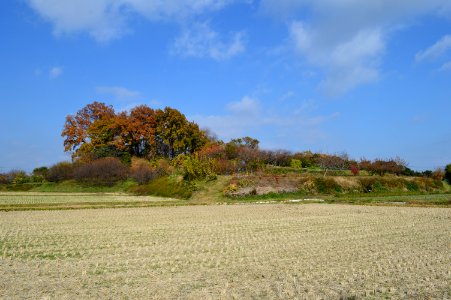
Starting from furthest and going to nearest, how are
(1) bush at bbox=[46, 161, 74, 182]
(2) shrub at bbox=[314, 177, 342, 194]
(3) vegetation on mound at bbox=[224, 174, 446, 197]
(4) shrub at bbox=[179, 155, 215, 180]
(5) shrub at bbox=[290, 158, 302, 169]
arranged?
(5) shrub at bbox=[290, 158, 302, 169] → (1) bush at bbox=[46, 161, 74, 182] → (4) shrub at bbox=[179, 155, 215, 180] → (2) shrub at bbox=[314, 177, 342, 194] → (3) vegetation on mound at bbox=[224, 174, 446, 197]

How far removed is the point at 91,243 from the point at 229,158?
4903 cm

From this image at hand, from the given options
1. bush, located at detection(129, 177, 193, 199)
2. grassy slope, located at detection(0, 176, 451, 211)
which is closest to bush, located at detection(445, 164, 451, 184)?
grassy slope, located at detection(0, 176, 451, 211)

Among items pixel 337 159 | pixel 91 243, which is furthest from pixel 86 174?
pixel 91 243

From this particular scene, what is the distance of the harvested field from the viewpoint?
8.47 metres

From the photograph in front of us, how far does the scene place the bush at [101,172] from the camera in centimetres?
5912

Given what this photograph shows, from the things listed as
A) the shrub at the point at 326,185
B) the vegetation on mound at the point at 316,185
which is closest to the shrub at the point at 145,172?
the vegetation on mound at the point at 316,185

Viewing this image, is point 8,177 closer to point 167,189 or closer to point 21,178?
point 21,178

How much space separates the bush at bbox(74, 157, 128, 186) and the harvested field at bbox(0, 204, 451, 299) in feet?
130

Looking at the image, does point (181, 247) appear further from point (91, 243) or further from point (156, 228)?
point (156, 228)

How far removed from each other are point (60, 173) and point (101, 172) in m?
7.09

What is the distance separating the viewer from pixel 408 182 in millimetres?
49812

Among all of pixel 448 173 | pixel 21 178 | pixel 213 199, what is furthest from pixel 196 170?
pixel 448 173

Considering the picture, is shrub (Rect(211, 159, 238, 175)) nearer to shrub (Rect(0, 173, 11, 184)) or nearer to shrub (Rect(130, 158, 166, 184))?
shrub (Rect(130, 158, 166, 184))

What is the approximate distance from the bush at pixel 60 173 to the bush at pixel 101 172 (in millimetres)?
1442
